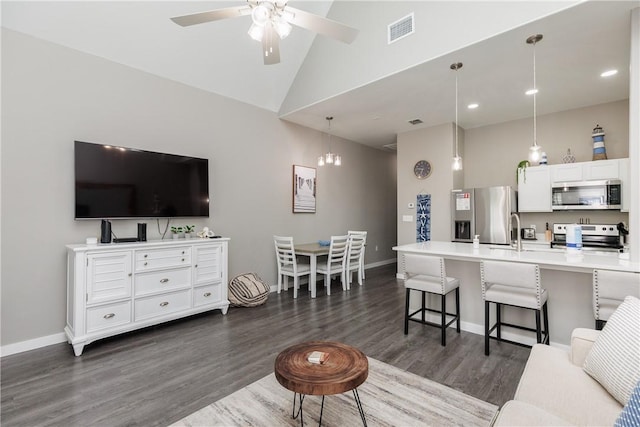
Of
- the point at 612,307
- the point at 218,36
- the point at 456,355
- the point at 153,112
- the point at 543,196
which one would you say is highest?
the point at 218,36

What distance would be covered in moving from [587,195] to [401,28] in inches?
137

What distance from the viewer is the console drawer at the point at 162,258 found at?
3.20 meters

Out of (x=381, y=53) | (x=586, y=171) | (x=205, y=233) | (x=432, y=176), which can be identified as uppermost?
(x=381, y=53)

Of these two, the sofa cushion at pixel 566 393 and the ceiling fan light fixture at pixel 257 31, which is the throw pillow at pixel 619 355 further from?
the ceiling fan light fixture at pixel 257 31

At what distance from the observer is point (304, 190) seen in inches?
225

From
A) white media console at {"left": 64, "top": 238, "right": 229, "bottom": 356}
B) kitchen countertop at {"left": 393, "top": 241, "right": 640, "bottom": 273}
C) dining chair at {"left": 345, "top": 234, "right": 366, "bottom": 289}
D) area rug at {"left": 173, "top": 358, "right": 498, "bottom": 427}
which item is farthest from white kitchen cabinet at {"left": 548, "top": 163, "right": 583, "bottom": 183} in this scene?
white media console at {"left": 64, "top": 238, "right": 229, "bottom": 356}

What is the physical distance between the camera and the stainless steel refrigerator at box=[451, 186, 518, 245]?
15.5ft

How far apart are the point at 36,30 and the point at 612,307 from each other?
18.4 feet

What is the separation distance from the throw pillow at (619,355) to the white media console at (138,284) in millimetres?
3612

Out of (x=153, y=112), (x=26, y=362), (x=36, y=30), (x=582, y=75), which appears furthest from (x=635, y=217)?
(x=36, y=30)

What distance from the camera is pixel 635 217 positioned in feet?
7.91

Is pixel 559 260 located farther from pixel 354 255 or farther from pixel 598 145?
pixel 354 255

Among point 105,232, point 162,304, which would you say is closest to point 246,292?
point 162,304

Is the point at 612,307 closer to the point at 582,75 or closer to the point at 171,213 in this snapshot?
the point at 582,75
